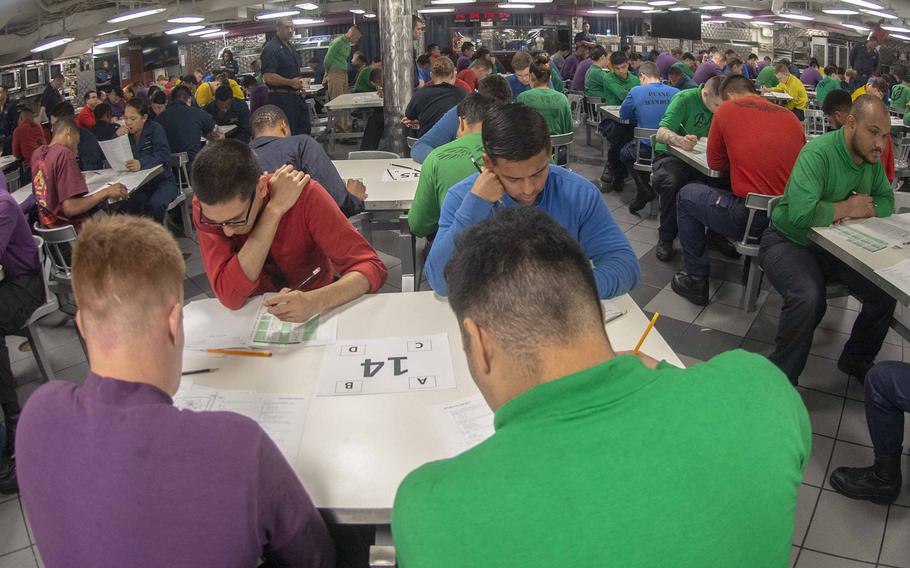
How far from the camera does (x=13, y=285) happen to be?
10.4 feet

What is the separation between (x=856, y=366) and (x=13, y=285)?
13.8 ft

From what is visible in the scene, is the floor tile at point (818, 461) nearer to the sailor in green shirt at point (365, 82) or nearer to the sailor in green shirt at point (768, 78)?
the sailor in green shirt at point (768, 78)

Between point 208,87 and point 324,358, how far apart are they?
33.3ft

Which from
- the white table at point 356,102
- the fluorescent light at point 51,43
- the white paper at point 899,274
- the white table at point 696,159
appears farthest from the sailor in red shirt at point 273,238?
the fluorescent light at point 51,43

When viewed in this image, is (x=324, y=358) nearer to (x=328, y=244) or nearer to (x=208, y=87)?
(x=328, y=244)

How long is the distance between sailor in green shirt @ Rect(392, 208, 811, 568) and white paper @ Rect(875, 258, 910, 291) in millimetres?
1818

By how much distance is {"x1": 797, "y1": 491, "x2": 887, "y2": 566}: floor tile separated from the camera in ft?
7.94

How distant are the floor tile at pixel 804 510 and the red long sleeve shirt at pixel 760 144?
76.0 inches

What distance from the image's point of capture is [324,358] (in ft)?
6.59

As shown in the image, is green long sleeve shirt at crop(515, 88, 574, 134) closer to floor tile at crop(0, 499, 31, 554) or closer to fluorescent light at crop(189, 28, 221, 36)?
floor tile at crop(0, 499, 31, 554)

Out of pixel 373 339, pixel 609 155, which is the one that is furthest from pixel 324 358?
pixel 609 155

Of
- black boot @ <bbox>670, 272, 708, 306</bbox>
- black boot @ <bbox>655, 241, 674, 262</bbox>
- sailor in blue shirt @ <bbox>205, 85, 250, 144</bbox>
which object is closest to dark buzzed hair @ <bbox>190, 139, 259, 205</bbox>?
black boot @ <bbox>670, 272, 708, 306</bbox>

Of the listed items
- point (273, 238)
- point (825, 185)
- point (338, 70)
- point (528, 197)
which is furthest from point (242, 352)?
point (338, 70)

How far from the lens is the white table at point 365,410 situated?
57.3 inches
